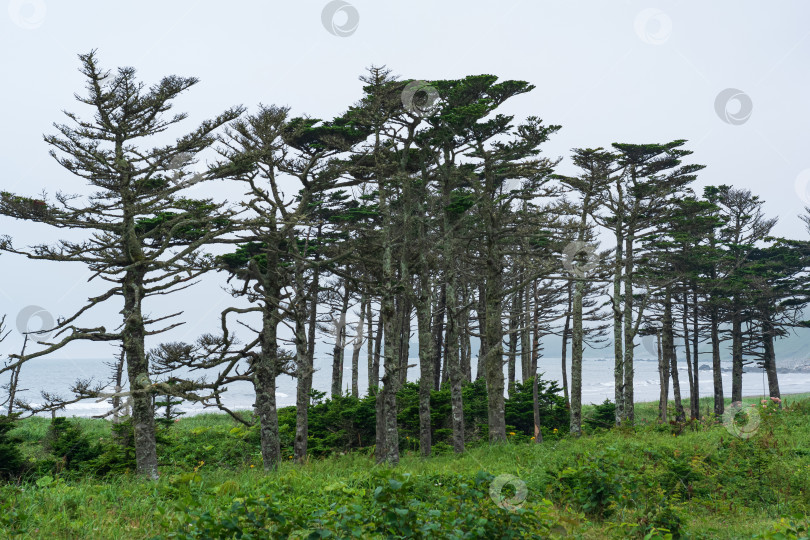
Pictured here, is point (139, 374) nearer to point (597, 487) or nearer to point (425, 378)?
point (425, 378)

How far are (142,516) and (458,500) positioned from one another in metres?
3.91

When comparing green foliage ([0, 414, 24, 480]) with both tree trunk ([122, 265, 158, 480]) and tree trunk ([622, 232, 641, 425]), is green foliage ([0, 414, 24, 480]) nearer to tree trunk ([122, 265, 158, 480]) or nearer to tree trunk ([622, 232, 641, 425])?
tree trunk ([122, 265, 158, 480])

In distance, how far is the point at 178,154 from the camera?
12.7 m

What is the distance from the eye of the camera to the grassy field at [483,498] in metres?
5.44

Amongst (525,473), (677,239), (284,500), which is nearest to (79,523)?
(284,500)

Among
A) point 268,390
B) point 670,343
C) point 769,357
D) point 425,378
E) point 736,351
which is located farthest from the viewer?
point 769,357

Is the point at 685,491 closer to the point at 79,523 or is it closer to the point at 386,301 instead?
the point at 386,301

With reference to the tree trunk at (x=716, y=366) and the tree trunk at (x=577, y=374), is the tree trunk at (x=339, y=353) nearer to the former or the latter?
the tree trunk at (x=577, y=374)

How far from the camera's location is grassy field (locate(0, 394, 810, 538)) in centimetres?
544

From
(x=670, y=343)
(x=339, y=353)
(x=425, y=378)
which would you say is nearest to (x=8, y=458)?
(x=425, y=378)

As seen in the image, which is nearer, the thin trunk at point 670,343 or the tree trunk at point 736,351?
the thin trunk at point 670,343

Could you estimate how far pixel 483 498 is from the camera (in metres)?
6.62

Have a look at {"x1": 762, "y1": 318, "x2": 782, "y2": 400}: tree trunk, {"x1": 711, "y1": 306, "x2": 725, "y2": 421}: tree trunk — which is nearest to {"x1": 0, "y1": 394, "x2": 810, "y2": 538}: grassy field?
{"x1": 711, "y1": 306, "x2": 725, "y2": 421}: tree trunk

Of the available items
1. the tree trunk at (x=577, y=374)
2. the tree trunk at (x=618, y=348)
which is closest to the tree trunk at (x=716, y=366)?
the tree trunk at (x=618, y=348)
